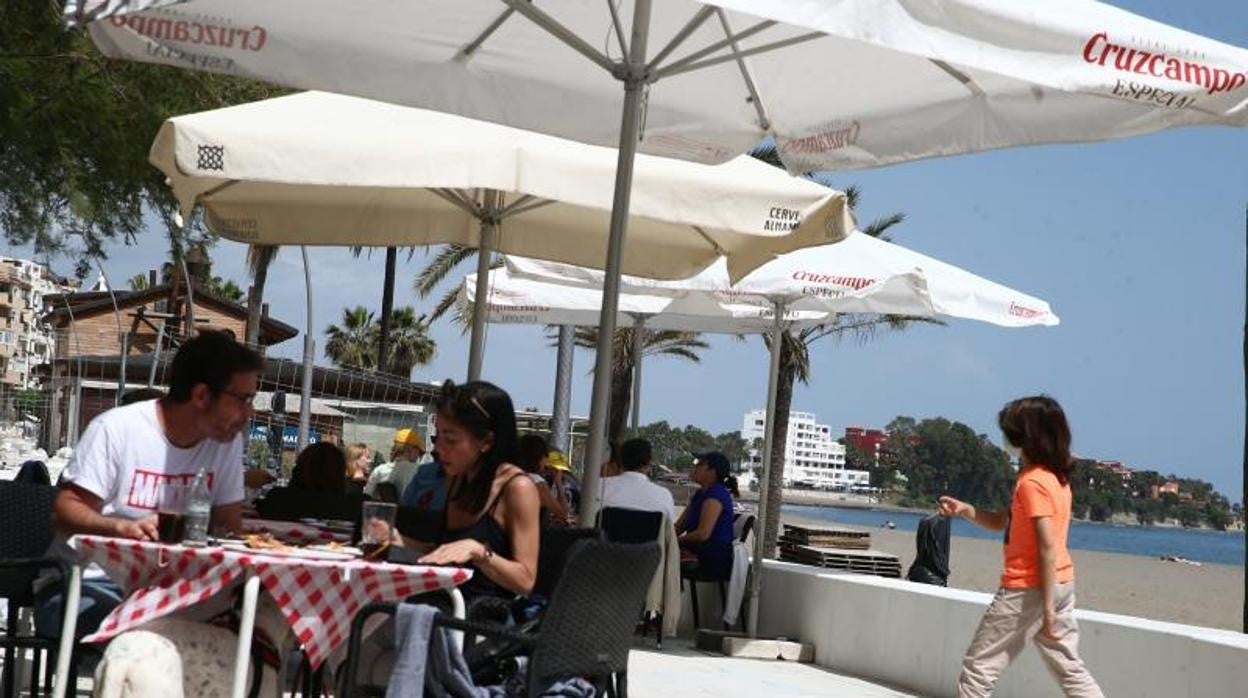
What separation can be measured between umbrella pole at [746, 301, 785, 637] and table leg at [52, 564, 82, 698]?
25.2ft

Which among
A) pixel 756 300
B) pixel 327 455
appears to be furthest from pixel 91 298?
pixel 327 455

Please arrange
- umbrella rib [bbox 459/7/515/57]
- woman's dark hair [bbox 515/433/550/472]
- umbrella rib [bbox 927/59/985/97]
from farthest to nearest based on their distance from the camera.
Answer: woman's dark hair [bbox 515/433/550/472], umbrella rib [bbox 459/7/515/57], umbrella rib [bbox 927/59/985/97]

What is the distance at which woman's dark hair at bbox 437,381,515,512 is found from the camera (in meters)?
5.47

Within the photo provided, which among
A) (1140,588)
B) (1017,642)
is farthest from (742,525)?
(1140,588)

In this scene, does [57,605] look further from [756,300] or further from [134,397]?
[756,300]

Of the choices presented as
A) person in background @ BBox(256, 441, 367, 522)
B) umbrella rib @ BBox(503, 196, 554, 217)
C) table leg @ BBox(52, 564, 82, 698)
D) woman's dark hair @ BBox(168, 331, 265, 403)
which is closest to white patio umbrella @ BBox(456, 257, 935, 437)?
umbrella rib @ BBox(503, 196, 554, 217)

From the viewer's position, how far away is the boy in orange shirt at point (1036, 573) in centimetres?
720

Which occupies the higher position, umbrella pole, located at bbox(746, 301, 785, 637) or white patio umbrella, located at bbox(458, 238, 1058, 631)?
white patio umbrella, located at bbox(458, 238, 1058, 631)

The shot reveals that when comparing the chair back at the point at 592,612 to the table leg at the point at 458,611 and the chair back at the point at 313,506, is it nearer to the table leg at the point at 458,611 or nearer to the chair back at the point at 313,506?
the table leg at the point at 458,611

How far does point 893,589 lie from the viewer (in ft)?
36.5

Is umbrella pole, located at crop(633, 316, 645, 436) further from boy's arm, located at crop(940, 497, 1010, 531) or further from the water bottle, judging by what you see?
the water bottle

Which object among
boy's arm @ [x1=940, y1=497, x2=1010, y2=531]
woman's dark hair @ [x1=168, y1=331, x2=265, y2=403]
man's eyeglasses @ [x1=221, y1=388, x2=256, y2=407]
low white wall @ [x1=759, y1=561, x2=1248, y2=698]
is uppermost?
woman's dark hair @ [x1=168, y1=331, x2=265, y2=403]

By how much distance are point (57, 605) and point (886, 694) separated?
6.32 meters

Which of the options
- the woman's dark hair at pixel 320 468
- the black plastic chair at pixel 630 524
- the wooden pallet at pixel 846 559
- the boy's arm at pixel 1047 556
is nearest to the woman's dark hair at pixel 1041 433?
the boy's arm at pixel 1047 556
